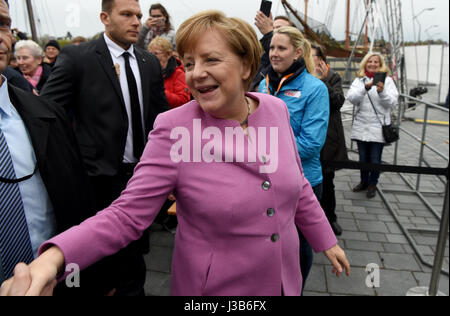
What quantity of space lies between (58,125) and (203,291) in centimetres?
91

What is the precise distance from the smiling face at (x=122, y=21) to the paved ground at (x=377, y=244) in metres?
2.08

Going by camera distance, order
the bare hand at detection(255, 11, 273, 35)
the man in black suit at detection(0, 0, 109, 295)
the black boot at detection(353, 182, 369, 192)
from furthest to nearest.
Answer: the black boot at detection(353, 182, 369, 192), the bare hand at detection(255, 11, 273, 35), the man in black suit at detection(0, 0, 109, 295)

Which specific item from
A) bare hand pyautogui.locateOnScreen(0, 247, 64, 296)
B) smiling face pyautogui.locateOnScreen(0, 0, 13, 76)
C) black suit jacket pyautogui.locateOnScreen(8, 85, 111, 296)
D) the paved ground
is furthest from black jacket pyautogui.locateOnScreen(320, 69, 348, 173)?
bare hand pyautogui.locateOnScreen(0, 247, 64, 296)

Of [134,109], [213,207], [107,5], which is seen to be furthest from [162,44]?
[213,207]

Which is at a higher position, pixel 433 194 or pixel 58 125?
pixel 58 125

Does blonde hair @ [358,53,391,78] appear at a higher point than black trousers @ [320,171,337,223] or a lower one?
higher

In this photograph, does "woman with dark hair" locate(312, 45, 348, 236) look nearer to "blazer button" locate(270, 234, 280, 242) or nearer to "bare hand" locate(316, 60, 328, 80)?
"bare hand" locate(316, 60, 328, 80)

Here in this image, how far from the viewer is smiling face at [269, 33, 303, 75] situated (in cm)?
262

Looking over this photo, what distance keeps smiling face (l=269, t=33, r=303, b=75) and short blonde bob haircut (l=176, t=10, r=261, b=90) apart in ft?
4.44

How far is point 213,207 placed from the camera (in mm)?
1220

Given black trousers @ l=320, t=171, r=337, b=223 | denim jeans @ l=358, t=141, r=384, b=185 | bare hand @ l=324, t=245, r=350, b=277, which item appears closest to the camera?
bare hand @ l=324, t=245, r=350, b=277
